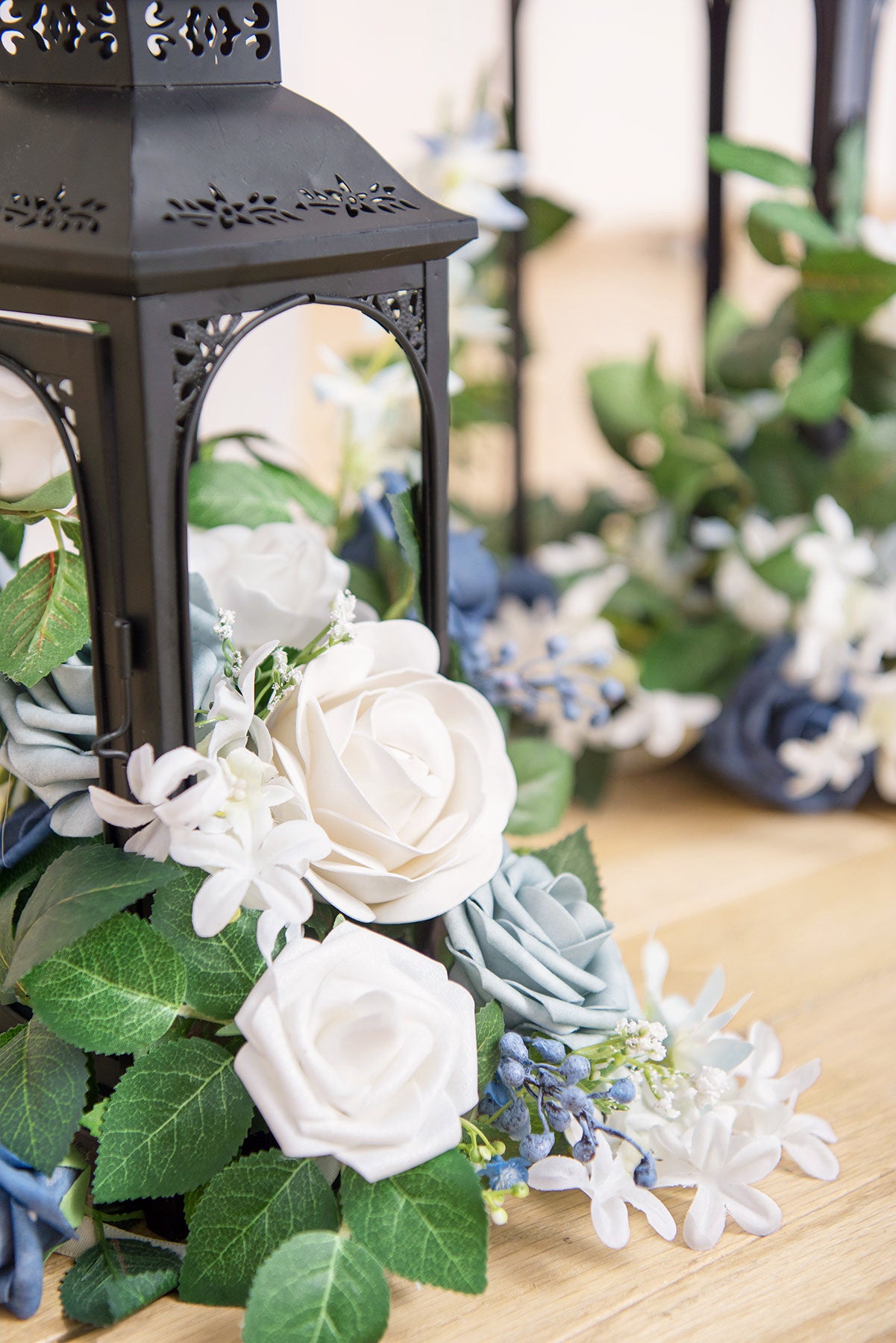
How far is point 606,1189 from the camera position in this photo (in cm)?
48

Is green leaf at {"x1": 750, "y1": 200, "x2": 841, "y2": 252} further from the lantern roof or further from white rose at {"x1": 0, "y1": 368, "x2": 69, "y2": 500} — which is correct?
white rose at {"x1": 0, "y1": 368, "x2": 69, "y2": 500}

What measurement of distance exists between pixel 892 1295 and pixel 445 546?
34 centimetres

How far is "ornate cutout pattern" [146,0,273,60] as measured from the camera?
45 centimetres

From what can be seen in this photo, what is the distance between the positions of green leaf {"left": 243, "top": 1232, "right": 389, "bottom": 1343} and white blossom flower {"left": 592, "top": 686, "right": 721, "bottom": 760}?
18.9 inches

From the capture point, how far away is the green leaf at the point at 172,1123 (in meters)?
0.44

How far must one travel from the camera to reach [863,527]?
0.87 meters

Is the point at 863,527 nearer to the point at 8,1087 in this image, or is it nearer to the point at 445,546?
the point at 445,546

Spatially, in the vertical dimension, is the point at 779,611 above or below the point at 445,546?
below

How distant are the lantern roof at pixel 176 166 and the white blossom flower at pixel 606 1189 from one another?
341mm

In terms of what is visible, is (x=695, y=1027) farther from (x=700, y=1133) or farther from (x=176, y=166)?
(x=176, y=166)

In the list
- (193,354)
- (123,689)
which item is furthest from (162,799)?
(193,354)

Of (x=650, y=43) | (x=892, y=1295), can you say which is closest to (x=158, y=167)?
(x=892, y=1295)

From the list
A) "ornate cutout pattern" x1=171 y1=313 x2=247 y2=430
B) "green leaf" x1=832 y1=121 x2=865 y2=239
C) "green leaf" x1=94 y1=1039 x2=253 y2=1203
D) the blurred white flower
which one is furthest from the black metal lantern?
"green leaf" x1=832 y1=121 x2=865 y2=239

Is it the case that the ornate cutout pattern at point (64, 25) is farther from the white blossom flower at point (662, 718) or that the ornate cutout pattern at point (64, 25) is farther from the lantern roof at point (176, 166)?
the white blossom flower at point (662, 718)
